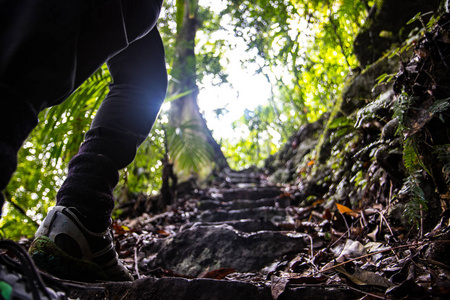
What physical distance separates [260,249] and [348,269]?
63 centimetres

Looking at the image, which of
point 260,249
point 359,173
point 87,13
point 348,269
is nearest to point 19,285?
point 87,13

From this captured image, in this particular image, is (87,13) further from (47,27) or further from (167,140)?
(167,140)

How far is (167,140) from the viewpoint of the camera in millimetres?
3754

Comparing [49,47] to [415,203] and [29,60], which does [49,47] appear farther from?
[415,203]

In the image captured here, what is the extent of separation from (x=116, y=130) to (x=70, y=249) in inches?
19.2

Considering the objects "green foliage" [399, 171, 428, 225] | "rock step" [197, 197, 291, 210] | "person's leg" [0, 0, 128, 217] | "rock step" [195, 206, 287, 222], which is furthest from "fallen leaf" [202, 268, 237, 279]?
"rock step" [197, 197, 291, 210]

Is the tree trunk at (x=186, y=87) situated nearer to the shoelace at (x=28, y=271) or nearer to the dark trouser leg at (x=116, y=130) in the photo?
the dark trouser leg at (x=116, y=130)

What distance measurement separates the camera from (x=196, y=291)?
91 cm

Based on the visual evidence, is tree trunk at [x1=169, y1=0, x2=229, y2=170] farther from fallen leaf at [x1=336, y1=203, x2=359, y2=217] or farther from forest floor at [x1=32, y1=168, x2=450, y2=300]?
fallen leaf at [x1=336, y1=203, x2=359, y2=217]

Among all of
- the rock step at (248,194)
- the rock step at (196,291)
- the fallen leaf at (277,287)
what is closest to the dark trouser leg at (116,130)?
the rock step at (196,291)

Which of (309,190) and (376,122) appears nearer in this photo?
(376,122)

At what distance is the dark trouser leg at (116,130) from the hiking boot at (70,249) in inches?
1.7

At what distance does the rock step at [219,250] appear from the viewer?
1626 millimetres

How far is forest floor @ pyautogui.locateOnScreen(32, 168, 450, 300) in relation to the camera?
0.89m
